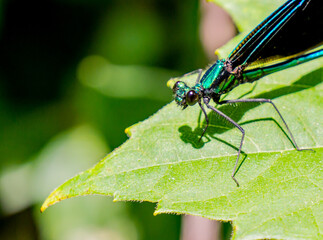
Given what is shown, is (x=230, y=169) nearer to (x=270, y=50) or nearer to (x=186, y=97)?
(x=186, y=97)

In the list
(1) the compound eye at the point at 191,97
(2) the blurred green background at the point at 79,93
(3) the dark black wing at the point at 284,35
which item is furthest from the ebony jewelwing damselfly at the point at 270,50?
(2) the blurred green background at the point at 79,93

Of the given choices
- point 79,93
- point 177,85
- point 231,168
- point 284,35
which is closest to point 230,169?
point 231,168

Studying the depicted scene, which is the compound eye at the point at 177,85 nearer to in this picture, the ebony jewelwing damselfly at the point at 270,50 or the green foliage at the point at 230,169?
the ebony jewelwing damselfly at the point at 270,50

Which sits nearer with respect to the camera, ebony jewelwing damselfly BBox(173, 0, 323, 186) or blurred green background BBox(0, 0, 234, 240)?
ebony jewelwing damselfly BBox(173, 0, 323, 186)

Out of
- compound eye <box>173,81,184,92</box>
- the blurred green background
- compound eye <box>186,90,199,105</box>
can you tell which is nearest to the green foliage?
compound eye <box>186,90,199,105</box>

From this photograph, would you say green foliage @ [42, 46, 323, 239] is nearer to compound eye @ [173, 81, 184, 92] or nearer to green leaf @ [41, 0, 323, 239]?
green leaf @ [41, 0, 323, 239]

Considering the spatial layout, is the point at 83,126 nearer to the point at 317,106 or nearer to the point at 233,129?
the point at 233,129
